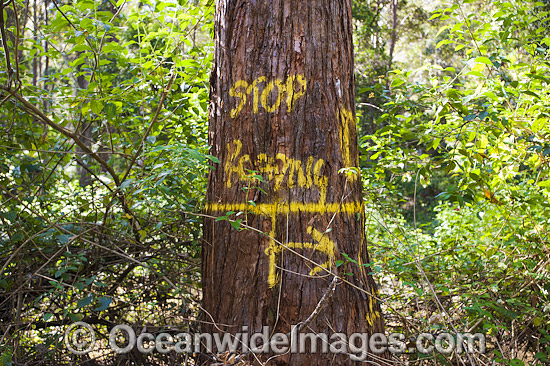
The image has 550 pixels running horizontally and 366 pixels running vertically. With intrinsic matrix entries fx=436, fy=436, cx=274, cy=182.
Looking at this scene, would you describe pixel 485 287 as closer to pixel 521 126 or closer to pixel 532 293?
pixel 532 293

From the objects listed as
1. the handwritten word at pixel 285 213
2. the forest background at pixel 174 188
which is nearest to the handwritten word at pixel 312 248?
the handwritten word at pixel 285 213

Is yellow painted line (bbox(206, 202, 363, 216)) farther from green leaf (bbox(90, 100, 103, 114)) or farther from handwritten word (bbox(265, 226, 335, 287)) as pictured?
green leaf (bbox(90, 100, 103, 114))

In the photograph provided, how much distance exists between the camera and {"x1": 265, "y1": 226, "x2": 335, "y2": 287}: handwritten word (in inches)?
73.9

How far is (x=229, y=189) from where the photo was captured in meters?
2.00

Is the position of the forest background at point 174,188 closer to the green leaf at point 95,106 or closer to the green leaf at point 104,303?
the green leaf at point 95,106

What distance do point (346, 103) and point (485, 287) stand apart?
1.63m

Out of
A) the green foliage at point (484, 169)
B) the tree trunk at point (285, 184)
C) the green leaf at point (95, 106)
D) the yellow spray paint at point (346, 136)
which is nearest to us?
the tree trunk at point (285, 184)

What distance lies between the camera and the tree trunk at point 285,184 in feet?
6.13

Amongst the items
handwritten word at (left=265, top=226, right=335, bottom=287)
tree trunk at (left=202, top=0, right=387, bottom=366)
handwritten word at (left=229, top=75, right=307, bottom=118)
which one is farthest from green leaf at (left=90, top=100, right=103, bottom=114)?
handwritten word at (left=265, top=226, right=335, bottom=287)

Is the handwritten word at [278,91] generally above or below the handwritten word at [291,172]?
above

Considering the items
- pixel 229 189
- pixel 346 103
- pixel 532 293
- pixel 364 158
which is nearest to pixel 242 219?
pixel 229 189

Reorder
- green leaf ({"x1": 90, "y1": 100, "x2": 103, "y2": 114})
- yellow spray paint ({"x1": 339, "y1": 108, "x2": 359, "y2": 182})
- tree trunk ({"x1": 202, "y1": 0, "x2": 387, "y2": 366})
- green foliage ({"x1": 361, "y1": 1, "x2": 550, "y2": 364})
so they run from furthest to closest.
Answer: green foliage ({"x1": 361, "y1": 1, "x2": 550, "y2": 364}) → green leaf ({"x1": 90, "y1": 100, "x2": 103, "y2": 114}) → yellow spray paint ({"x1": 339, "y1": 108, "x2": 359, "y2": 182}) → tree trunk ({"x1": 202, "y1": 0, "x2": 387, "y2": 366})

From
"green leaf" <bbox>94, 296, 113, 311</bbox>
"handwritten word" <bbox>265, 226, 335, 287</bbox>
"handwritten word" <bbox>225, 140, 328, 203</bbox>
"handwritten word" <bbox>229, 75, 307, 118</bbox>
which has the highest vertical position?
"handwritten word" <bbox>229, 75, 307, 118</bbox>

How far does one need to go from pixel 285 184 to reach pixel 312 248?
0.99 feet
